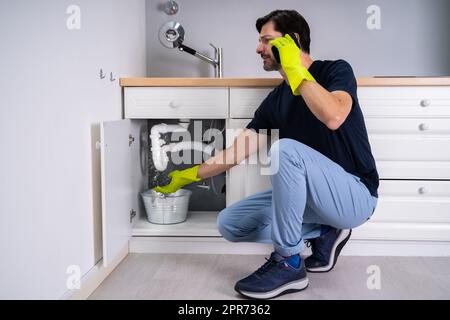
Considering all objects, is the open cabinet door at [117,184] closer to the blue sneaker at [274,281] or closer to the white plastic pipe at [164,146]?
the white plastic pipe at [164,146]

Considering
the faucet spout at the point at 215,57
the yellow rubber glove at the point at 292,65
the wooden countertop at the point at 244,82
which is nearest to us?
the yellow rubber glove at the point at 292,65

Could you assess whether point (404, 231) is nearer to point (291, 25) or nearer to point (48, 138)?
point (291, 25)

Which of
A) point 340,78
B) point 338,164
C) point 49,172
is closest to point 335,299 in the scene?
point 338,164

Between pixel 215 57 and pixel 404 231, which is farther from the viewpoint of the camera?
pixel 215 57

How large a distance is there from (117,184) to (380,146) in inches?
40.3

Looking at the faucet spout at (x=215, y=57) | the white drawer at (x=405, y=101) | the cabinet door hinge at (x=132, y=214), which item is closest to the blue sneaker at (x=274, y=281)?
the cabinet door hinge at (x=132, y=214)

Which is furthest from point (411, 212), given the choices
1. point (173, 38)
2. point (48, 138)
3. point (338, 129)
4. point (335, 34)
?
point (48, 138)

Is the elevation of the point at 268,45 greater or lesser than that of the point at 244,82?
greater

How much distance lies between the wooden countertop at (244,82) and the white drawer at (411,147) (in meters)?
0.14

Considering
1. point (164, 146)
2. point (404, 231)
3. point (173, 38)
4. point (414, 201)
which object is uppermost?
point (173, 38)

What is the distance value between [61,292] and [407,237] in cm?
132

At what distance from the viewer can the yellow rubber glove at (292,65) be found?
1.40 m

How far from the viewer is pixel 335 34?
234cm
